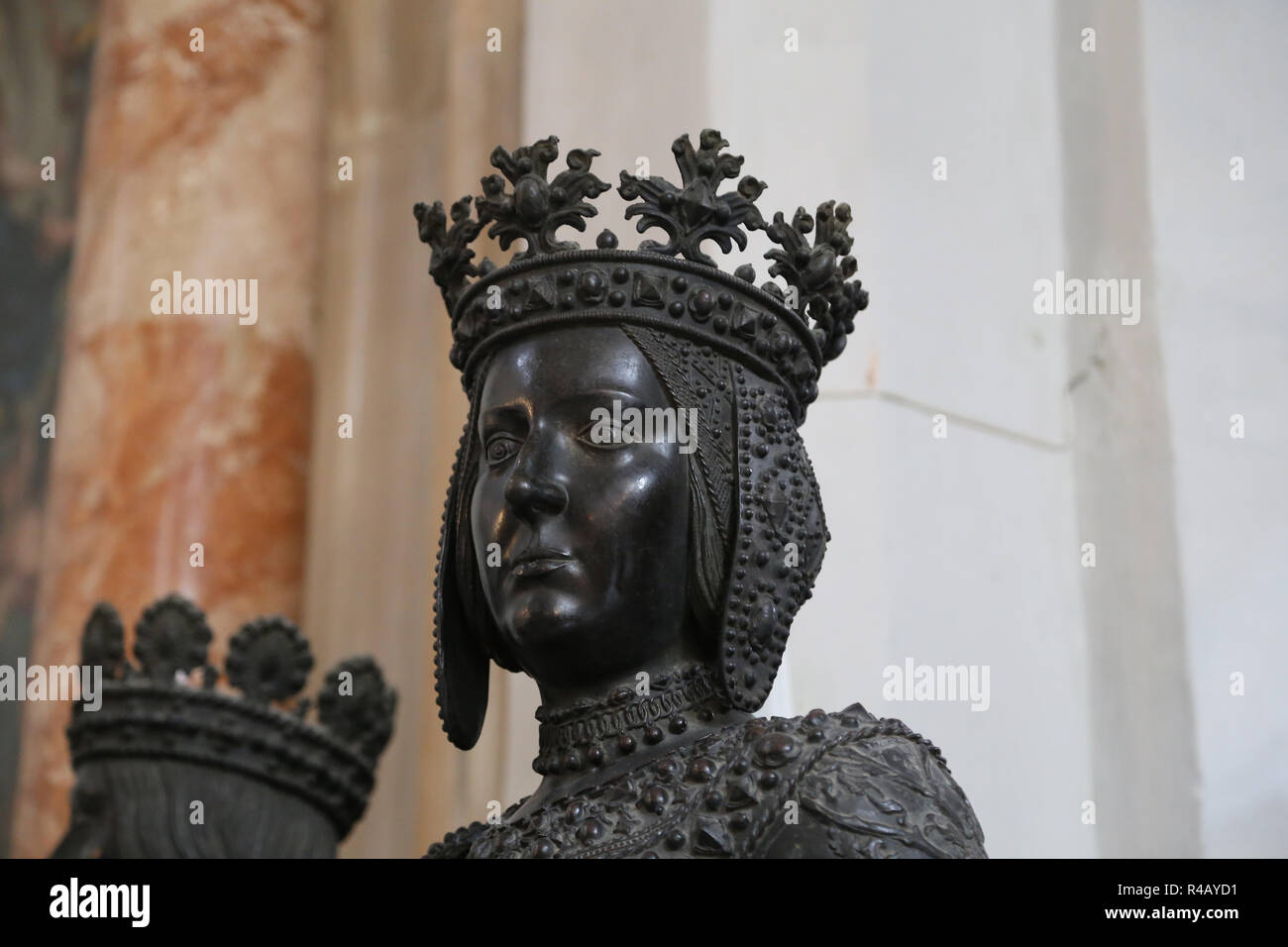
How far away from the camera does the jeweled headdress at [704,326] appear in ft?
12.2

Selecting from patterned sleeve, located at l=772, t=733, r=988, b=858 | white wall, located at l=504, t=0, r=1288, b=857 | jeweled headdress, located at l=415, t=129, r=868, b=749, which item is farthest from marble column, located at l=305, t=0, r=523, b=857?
patterned sleeve, located at l=772, t=733, r=988, b=858

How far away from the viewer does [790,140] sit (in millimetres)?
6223

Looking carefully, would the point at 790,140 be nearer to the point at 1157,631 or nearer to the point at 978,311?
the point at 978,311

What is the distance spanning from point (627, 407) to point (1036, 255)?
126 inches

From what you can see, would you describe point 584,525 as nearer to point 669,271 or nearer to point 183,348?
point 669,271

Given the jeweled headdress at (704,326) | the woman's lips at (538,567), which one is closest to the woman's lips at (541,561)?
the woman's lips at (538,567)

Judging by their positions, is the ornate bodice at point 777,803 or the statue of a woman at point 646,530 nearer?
the ornate bodice at point 777,803

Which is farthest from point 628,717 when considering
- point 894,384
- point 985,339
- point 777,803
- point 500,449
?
point 985,339

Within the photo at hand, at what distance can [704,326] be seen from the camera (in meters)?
3.82

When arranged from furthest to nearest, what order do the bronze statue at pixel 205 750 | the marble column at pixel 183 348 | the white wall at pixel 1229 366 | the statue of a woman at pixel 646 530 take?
the marble column at pixel 183 348 < the white wall at pixel 1229 366 < the bronze statue at pixel 205 750 < the statue of a woman at pixel 646 530

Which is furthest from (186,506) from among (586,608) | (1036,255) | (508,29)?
(586,608)

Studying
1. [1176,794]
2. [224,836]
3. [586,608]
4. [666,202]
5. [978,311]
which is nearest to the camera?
[586,608]

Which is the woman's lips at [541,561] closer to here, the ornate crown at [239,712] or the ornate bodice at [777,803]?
the ornate bodice at [777,803]

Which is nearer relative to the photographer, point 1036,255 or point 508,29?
point 1036,255
